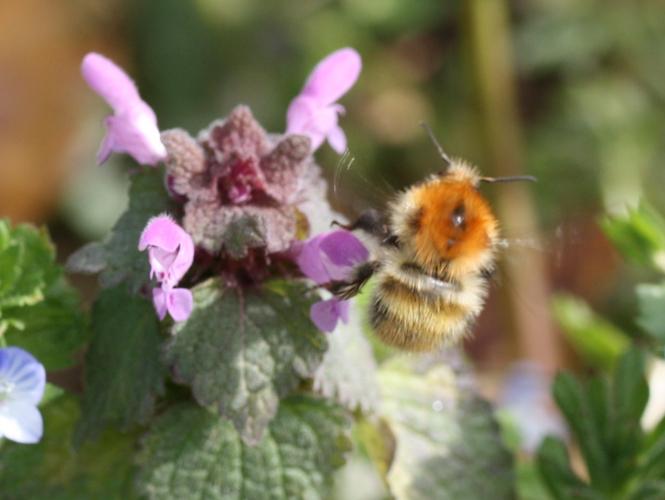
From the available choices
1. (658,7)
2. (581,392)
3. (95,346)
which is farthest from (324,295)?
(658,7)

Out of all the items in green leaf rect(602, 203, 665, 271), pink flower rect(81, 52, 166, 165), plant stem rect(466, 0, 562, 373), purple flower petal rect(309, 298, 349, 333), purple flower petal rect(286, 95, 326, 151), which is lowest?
plant stem rect(466, 0, 562, 373)

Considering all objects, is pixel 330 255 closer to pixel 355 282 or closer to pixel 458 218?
pixel 355 282

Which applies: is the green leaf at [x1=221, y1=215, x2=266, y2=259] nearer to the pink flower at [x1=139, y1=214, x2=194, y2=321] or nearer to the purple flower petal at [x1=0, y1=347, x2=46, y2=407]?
the pink flower at [x1=139, y1=214, x2=194, y2=321]

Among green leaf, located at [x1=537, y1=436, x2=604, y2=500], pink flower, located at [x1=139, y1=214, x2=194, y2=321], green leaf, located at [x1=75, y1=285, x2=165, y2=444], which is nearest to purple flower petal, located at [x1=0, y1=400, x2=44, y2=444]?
green leaf, located at [x1=75, y1=285, x2=165, y2=444]

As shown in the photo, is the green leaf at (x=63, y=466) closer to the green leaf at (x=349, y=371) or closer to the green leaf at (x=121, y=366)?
the green leaf at (x=121, y=366)

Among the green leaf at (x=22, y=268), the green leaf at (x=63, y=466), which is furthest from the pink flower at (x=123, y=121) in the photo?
the green leaf at (x=63, y=466)

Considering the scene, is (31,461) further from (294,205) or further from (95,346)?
(294,205)

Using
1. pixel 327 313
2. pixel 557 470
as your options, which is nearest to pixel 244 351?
pixel 327 313
